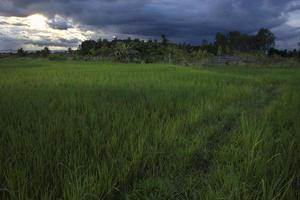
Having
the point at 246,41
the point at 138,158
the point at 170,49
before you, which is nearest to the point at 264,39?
the point at 246,41

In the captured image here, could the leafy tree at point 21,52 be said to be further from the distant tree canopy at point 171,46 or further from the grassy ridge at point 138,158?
the grassy ridge at point 138,158

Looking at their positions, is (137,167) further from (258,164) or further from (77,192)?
(258,164)

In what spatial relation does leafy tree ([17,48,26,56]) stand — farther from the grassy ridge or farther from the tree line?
the grassy ridge

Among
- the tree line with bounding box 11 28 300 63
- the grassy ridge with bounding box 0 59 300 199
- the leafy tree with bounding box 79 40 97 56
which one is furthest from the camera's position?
the leafy tree with bounding box 79 40 97 56

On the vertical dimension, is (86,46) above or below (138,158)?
above

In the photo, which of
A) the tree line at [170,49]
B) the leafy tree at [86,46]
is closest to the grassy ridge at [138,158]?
the tree line at [170,49]

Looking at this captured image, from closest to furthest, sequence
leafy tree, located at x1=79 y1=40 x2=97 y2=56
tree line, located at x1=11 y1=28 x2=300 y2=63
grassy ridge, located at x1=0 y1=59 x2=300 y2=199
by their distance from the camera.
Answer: grassy ridge, located at x1=0 y1=59 x2=300 y2=199 → tree line, located at x1=11 y1=28 x2=300 y2=63 → leafy tree, located at x1=79 y1=40 x2=97 y2=56

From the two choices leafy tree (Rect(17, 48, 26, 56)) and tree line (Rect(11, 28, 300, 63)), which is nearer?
tree line (Rect(11, 28, 300, 63))

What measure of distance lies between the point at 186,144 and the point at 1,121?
8.45ft

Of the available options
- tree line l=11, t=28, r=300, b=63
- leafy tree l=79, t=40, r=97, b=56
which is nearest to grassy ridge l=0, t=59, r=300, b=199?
tree line l=11, t=28, r=300, b=63

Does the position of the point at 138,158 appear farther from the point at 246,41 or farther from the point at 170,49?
the point at 246,41

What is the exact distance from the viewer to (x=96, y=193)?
7.33 ft

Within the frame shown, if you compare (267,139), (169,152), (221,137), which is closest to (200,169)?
(169,152)

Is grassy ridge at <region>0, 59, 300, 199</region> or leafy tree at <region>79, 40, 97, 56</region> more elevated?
leafy tree at <region>79, 40, 97, 56</region>
